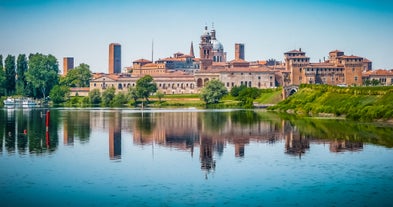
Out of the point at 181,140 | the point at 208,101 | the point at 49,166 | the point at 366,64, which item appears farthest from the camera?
the point at 366,64

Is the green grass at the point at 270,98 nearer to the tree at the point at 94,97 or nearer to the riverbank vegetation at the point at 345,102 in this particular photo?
the riverbank vegetation at the point at 345,102

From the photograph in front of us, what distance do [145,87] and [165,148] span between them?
5716 centimetres

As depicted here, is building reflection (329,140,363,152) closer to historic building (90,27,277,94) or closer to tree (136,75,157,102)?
tree (136,75,157,102)

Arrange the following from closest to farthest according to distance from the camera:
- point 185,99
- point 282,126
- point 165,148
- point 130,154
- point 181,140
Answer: point 130,154 < point 165,148 < point 181,140 < point 282,126 < point 185,99

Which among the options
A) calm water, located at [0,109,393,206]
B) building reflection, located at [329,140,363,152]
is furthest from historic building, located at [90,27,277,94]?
building reflection, located at [329,140,363,152]

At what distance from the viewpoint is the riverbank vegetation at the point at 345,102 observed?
128ft

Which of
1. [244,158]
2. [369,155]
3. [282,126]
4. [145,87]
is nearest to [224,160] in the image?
[244,158]

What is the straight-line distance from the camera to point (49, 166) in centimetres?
1978

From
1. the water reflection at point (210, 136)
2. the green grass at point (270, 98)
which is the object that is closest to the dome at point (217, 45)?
the green grass at point (270, 98)

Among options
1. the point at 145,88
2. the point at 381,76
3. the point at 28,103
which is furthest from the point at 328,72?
the point at 28,103

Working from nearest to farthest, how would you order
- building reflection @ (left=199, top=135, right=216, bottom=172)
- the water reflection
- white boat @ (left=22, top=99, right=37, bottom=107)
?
building reflection @ (left=199, top=135, right=216, bottom=172)
the water reflection
white boat @ (left=22, top=99, right=37, bottom=107)

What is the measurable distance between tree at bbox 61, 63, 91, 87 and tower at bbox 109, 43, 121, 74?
20.3 metres

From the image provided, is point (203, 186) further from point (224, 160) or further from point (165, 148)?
point (165, 148)

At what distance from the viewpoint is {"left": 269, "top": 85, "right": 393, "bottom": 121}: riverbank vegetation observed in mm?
39062
